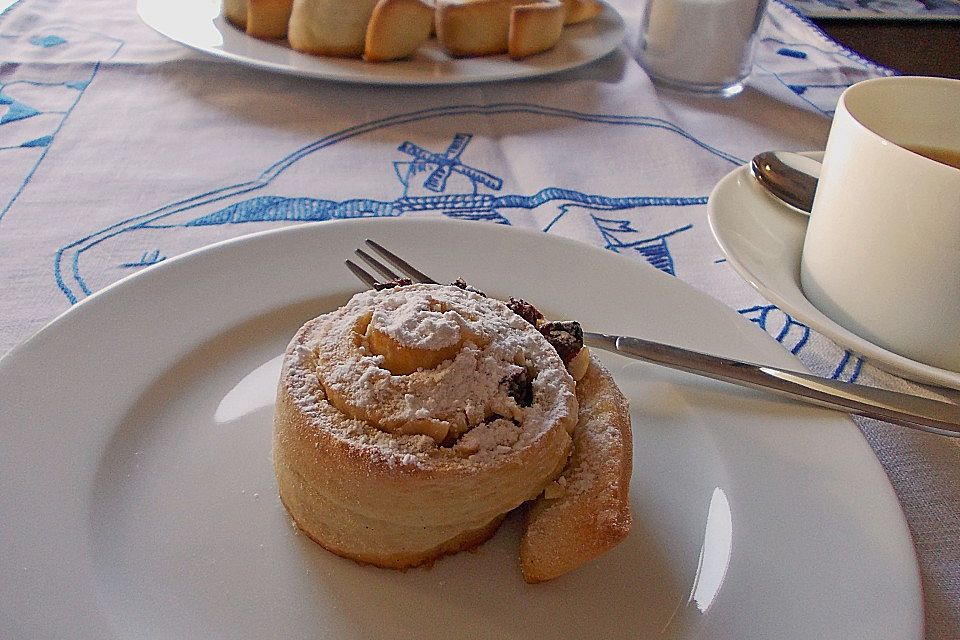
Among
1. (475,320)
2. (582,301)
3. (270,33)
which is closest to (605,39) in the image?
(270,33)

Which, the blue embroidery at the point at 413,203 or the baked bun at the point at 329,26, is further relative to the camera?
the baked bun at the point at 329,26

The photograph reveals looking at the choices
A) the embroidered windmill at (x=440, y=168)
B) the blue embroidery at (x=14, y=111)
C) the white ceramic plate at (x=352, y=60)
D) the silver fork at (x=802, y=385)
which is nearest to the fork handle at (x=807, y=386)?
the silver fork at (x=802, y=385)

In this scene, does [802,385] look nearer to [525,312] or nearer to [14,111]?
[525,312]

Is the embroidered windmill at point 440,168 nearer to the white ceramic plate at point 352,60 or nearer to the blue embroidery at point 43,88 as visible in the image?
the white ceramic plate at point 352,60

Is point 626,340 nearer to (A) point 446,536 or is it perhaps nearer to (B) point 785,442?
(B) point 785,442

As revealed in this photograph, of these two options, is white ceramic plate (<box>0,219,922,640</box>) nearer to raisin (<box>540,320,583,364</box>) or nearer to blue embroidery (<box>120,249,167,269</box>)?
raisin (<box>540,320,583,364</box>)

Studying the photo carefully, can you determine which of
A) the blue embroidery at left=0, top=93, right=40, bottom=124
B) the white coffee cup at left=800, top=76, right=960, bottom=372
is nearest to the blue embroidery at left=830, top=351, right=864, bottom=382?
the white coffee cup at left=800, top=76, right=960, bottom=372
